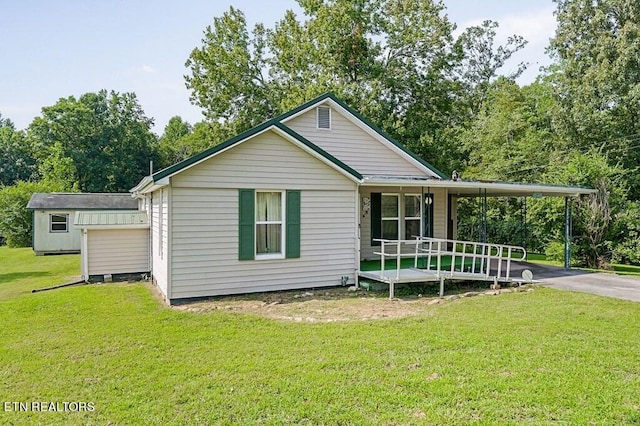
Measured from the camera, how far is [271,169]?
31.1 feet

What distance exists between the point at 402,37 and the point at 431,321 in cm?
1843

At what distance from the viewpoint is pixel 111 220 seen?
472 inches

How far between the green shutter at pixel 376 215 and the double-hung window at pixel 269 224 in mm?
4016

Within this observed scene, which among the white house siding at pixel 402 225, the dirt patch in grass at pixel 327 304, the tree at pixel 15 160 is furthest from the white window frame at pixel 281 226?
the tree at pixel 15 160

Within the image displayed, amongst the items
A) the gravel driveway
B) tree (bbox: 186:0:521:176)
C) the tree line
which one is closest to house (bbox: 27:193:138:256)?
the tree line

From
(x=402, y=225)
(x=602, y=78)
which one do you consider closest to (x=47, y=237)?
(x=402, y=225)

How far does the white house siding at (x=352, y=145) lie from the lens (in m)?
12.9

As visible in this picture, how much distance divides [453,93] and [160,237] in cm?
1814

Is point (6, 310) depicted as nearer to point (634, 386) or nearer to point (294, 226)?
point (294, 226)

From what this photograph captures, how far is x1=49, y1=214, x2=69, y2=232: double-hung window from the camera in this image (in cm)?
2043

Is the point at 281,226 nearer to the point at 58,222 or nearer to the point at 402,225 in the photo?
the point at 402,225

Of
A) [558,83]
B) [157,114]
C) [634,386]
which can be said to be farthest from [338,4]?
[157,114]

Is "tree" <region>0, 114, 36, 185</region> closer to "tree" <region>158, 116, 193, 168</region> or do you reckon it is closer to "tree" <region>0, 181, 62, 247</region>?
"tree" <region>158, 116, 193, 168</region>

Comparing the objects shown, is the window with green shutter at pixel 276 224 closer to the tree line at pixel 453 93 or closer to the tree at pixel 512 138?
the tree line at pixel 453 93
